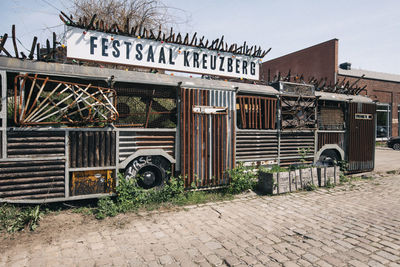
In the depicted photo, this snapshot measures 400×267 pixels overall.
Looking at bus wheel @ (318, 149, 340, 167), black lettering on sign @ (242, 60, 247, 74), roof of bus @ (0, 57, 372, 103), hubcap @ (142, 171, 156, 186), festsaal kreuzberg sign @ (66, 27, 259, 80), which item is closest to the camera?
roof of bus @ (0, 57, 372, 103)

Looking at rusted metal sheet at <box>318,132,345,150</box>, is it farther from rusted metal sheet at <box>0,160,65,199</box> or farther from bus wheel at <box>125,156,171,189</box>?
rusted metal sheet at <box>0,160,65,199</box>

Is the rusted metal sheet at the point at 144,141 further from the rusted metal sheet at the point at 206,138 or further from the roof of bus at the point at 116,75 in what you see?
the roof of bus at the point at 116,75

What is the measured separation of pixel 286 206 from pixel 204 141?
2.58m

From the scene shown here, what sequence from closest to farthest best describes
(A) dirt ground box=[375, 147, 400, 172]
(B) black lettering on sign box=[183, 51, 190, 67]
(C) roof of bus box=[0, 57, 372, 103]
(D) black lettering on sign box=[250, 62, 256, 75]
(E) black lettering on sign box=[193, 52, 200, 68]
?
(C) roof of bus box=[0, 57, 372, 103]
(B) black lettering on sign box=[183, 51, 190, 67]
(E) black lettering on sign box=[193, 52, 200, 68]
(D) black lettering on sign box=[250, 62, 256, 75]
(A) dirt ground box=[375, 147, 400, 172]

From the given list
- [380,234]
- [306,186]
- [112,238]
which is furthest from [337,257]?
[306,186]

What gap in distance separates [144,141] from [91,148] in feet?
3.82

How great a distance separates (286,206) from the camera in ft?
19.7

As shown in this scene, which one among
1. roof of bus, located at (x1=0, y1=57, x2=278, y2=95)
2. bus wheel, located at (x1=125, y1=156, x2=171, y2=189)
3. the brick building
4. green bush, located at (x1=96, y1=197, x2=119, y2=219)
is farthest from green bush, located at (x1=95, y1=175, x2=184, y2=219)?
the brick building

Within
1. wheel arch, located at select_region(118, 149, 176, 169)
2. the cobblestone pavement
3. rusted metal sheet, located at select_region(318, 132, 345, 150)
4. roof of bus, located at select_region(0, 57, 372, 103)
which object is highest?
roof of bus, located at select_region(0, 57, 372, 103)

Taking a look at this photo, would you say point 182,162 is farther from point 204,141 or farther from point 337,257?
point 337,257

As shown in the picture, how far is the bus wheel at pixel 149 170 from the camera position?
5867 millimetres

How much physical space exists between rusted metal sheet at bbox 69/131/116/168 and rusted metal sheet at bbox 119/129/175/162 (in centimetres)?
22

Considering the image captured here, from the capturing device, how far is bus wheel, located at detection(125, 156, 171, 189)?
5.87 m

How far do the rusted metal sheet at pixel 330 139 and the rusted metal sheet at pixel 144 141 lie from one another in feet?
18.0
